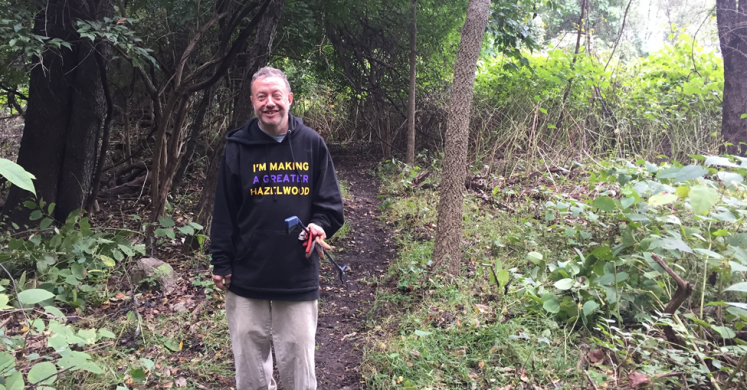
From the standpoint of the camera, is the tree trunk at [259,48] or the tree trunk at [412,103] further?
the tree trunk at [412,103]

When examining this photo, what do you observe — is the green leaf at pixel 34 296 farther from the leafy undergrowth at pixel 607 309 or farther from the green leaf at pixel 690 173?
the green leaf at pixel 690 173

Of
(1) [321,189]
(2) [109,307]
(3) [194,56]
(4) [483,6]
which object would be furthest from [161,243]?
(4) [483,6]

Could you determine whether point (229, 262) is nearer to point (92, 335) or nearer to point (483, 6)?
point (92, 335)

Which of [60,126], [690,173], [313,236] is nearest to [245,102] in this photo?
[60,126]

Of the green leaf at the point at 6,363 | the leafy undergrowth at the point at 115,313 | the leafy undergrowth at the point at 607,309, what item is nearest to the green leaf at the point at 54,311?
the leafy undergrowth at the point at 115,313

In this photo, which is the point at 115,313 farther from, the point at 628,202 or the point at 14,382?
the point at 628,202

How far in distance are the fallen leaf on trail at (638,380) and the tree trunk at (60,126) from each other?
5402mm

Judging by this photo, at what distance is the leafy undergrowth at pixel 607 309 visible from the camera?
2.30m

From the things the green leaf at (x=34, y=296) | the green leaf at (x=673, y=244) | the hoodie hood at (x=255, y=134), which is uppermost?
the hoodie hood at (x=255, y=134)

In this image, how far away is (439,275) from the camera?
4156 millimetres

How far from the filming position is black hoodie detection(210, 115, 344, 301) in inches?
86.7

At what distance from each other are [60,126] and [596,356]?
5.46 meters

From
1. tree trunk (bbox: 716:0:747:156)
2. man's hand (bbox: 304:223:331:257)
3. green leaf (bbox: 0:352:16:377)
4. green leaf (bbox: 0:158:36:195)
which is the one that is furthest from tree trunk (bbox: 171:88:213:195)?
tree trunk (bbox: 716:0:747:156)

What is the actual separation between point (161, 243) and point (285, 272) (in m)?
3.48
